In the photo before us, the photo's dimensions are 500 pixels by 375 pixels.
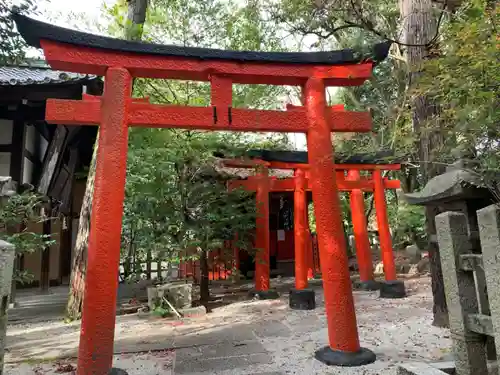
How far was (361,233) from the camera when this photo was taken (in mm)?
9719

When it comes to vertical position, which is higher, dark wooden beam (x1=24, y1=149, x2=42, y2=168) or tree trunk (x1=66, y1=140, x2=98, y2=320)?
dark wooden beam (x1=24, y1=149, x2=42, y2=168)

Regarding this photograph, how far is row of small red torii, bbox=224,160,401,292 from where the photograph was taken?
8.78 m

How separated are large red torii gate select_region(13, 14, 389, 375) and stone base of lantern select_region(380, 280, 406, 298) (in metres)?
4.76

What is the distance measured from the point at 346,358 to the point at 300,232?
4140 mm

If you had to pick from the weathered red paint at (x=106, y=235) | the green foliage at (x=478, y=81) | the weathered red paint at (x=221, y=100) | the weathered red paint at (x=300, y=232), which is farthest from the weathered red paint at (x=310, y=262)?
the green foliage at (x=478, y=81)

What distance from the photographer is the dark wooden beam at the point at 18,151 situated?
25.0ft

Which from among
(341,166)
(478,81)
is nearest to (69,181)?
(341,166)

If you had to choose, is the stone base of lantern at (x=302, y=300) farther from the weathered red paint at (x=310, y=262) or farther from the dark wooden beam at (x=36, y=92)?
the dark wooden beam at (x=36, y=92)

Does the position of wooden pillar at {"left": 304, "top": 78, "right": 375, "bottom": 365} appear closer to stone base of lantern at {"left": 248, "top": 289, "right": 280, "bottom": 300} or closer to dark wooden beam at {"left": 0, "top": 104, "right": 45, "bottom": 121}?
stone base of lantern at {"left": 248, "top": 289, "right": 280, "bottom": 300}

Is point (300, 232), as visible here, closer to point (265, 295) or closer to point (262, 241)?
point (262, 241)

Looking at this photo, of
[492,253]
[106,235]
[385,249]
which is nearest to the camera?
[492,253]

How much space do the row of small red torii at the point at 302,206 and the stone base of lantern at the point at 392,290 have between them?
0.24 meters

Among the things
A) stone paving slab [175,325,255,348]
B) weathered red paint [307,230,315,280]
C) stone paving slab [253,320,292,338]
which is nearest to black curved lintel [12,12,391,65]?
stone paving slab [175,325,255,348]

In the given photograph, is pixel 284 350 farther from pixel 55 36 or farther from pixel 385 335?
pixel 55 36
